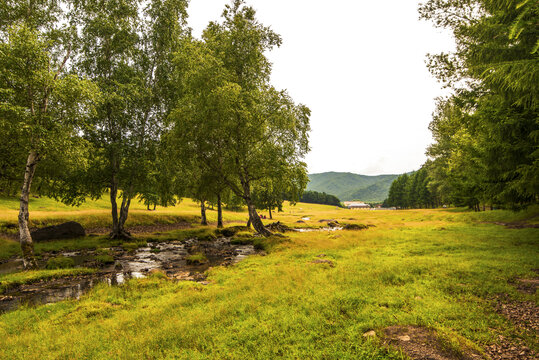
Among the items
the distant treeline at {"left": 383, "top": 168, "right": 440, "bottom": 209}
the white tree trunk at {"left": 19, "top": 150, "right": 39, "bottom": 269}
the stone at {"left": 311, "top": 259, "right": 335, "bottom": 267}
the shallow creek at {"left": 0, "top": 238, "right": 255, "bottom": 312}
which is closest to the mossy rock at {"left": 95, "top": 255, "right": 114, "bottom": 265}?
the shallow creek at {"left": 0, "top": 238, "right": 255, "bottom": 312}

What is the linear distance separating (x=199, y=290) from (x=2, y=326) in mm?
6955

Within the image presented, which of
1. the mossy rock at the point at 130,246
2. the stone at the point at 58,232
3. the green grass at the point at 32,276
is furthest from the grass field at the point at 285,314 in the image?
the stone at the point at 58,232

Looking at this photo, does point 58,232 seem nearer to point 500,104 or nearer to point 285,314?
point 285,314

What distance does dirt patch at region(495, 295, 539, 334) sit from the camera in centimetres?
633

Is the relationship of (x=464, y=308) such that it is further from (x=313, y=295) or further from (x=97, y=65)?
(x=97, y=65)

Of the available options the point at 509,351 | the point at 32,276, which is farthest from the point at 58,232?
the point at 509,351

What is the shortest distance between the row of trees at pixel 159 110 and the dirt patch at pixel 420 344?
18263 mm

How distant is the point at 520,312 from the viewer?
275 inches

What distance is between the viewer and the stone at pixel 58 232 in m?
26.4

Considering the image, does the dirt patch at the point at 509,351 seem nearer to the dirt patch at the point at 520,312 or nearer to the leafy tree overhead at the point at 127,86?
the dirt patch at the point at 520,312

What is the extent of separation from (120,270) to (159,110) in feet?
70.6

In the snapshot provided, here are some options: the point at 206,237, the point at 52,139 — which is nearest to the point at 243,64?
the point at 52,139

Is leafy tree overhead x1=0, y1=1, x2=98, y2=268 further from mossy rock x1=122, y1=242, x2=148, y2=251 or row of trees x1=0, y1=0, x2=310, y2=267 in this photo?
mossy rock x1=122, y1=242, x2=148, y2=251

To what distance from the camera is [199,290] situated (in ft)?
36.6
